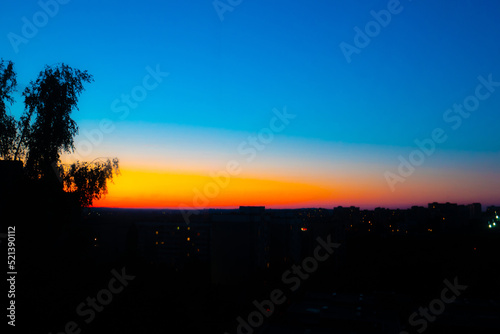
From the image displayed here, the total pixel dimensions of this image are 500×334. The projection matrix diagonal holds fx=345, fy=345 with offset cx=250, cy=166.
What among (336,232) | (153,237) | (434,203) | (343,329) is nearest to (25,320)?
(343,329)

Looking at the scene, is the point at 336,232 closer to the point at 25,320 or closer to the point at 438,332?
the point at 438,332

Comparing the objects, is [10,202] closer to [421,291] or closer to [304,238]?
[421,291]

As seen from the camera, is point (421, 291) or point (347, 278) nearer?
point (421, 291)

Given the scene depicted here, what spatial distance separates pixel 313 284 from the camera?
1034 inches

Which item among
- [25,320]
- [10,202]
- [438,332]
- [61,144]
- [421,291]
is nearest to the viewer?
[25,320]

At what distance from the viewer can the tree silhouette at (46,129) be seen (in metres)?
10.1

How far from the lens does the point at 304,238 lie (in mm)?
37750

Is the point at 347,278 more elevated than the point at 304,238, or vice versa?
the point at 304,238

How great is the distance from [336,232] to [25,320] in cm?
3217

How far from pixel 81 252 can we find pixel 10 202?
2.78 meters

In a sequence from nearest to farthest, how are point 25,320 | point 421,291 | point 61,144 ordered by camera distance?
point 25,320 → point 61,144 → point 421,291

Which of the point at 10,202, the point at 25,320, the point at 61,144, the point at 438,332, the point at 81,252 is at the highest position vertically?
the point at 61,144

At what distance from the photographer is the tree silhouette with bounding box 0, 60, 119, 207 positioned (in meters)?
10.1

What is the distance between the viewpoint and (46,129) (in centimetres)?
1034
